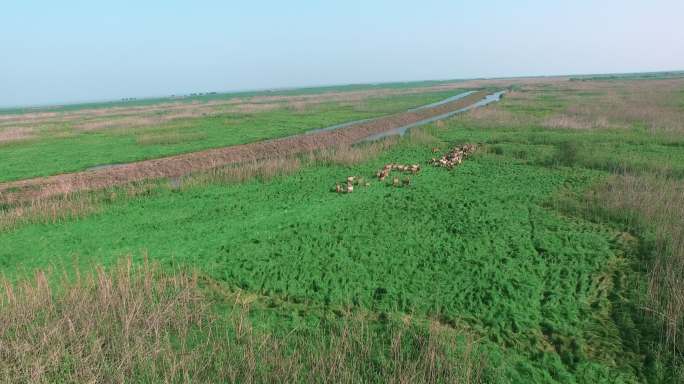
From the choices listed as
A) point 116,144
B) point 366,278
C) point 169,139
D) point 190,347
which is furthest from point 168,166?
point 190,347

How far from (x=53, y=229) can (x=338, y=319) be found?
9816 mm

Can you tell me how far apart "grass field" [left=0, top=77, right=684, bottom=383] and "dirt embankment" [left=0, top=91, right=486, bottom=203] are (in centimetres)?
206

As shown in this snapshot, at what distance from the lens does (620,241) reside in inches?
348

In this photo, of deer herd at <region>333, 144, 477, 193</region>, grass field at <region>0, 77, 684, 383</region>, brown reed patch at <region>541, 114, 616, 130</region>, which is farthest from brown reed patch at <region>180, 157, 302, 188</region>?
brown reed patch at <region>541, 114, 616, 130</region>

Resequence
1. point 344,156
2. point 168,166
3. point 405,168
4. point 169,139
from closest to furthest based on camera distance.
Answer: point 405,168 → point 344,156 → point 168,166 → point 169,139

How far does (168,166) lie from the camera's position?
20.5 m

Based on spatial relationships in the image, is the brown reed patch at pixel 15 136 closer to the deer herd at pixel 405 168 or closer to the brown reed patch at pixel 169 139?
the brown reed patch at pixel 169 139

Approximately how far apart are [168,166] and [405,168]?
12881 mm

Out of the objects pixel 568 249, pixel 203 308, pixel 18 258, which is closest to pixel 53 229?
pixel 18 258

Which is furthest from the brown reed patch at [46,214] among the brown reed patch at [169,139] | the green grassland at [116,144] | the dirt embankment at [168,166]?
the brown reed patch at [169,139]

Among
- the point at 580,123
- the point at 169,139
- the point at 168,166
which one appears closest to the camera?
the point at 168,166

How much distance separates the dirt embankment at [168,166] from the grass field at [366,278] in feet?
6.76

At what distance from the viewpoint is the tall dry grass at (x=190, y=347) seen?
4668 mm

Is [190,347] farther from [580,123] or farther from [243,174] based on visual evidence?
[580,123]
